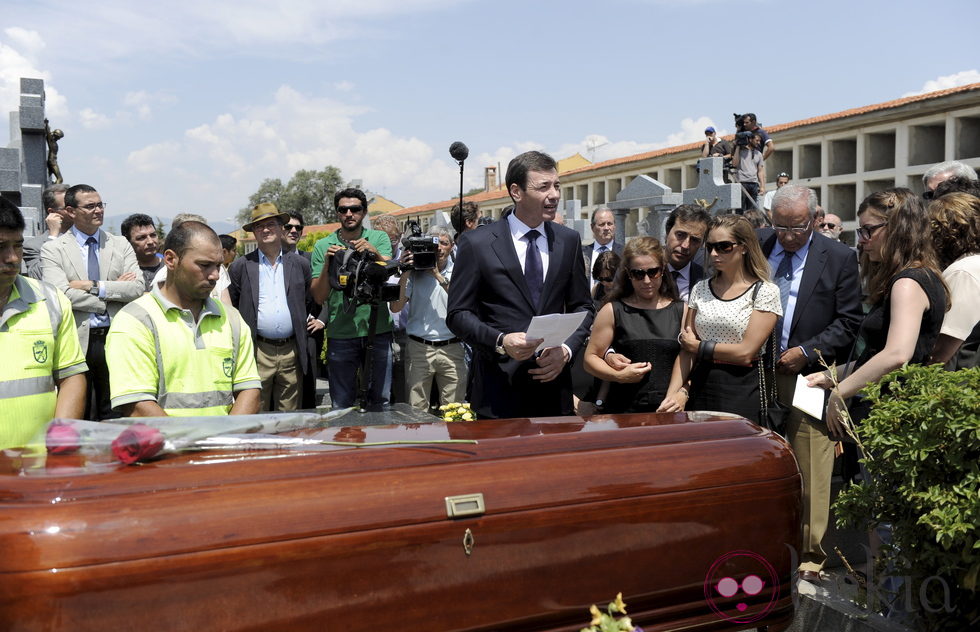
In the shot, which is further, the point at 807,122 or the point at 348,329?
the point at 807,122

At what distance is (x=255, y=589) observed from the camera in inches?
72.7

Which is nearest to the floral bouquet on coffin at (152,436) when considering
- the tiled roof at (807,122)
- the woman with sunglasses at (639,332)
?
the woman with sunglasses at (639,332)

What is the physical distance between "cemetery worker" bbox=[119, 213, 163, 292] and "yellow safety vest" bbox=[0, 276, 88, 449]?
9.54 ft

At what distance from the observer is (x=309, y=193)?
7094 cm

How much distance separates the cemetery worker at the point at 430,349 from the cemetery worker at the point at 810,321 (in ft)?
9.42

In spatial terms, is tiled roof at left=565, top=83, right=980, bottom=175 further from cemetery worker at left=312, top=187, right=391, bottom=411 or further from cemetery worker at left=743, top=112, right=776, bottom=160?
cemetery worker at left=312, top=187, right=391, bottom=411

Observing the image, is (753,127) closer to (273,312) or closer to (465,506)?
(273,312)

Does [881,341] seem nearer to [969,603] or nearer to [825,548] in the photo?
[969,603]

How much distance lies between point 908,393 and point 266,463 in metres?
1.97

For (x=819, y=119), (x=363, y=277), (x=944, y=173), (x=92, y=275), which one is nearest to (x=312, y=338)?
(x=363, y=277)

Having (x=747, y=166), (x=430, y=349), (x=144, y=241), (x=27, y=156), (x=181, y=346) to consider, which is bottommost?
(x=430, y=349)

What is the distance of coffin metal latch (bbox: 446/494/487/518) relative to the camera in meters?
2.03

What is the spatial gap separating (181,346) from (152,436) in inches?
40.2

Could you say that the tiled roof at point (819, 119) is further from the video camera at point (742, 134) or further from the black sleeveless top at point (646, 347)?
the black sleeveless top at point (646, 347)
